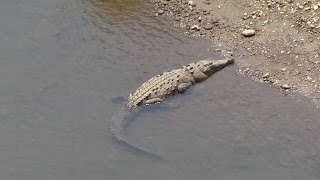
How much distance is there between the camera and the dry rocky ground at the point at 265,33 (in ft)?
30.5

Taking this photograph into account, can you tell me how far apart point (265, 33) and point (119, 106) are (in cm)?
270

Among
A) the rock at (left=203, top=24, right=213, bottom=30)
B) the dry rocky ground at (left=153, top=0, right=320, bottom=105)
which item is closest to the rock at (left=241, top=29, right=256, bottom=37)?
the dry rocky ground at (left=153, top=0, right=320, bottom=105)

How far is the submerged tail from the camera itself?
7.93m

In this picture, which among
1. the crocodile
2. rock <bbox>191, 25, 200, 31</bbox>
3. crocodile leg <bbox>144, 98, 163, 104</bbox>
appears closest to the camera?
the crocodile

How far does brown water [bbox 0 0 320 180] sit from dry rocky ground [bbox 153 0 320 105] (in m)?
0.25

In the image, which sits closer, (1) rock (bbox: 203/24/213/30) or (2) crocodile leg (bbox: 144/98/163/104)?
(2) crocodile leg (bbox: 144/98/163/104)

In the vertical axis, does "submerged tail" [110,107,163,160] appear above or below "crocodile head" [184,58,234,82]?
below

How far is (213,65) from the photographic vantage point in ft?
30.8

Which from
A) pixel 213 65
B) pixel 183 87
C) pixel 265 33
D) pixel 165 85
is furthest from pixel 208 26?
A: pixel 165 85

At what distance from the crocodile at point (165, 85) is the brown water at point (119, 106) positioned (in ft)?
0.38

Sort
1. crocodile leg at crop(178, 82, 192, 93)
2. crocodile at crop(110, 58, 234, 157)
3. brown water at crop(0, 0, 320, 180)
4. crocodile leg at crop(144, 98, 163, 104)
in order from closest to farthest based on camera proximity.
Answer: brown water at crop(0, 0, 320, 180), crocodile at crop(110, 58, 234, 157), crocodile leg at crop(144, 98, 163, 104), crocodile leg at crop(178, 82, 192, 93)

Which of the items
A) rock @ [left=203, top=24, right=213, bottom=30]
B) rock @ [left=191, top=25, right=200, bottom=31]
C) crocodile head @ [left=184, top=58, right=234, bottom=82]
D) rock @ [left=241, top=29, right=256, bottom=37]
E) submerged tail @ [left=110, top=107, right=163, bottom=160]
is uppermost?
rock @ [left=241, top=29, right=256, bottom=37]

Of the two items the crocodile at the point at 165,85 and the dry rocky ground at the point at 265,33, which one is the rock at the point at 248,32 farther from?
the crocodile at the point at 165,85

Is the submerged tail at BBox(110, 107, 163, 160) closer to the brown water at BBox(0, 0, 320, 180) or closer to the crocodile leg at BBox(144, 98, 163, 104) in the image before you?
the brown water at BBox(0, 0, 320, 180)
